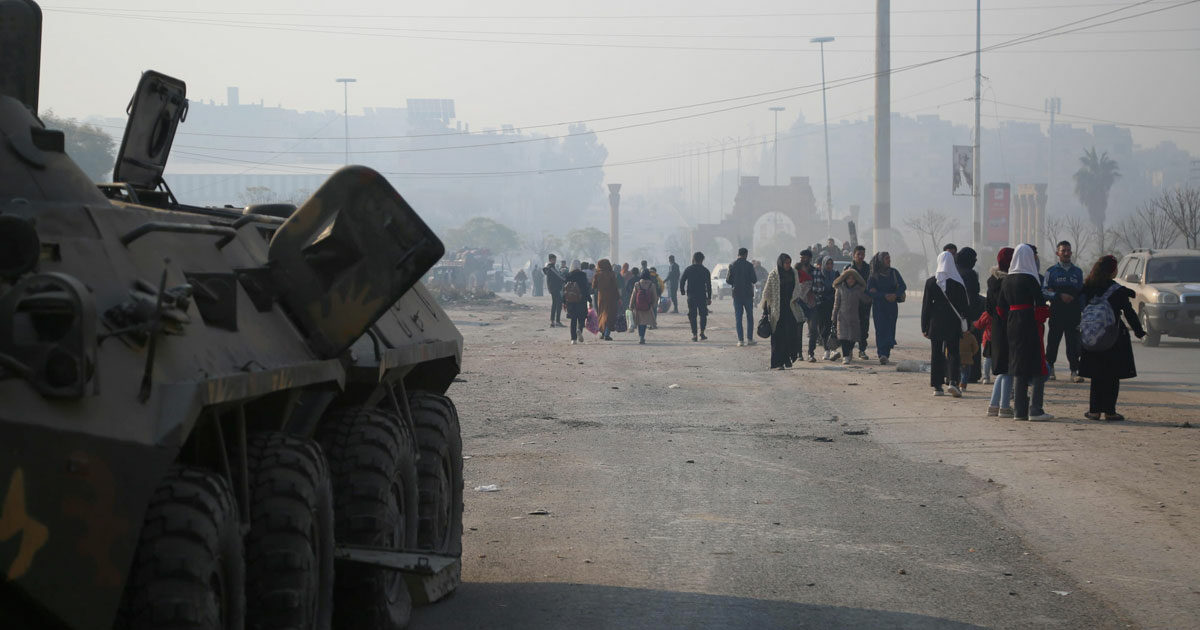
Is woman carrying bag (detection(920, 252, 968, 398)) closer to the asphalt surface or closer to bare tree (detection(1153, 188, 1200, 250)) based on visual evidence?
the asphalt surface

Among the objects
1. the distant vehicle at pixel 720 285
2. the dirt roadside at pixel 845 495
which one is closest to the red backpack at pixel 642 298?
the dirt roadside at pixel 845 495

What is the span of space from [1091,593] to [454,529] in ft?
9.86

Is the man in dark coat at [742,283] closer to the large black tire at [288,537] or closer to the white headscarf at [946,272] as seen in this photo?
the white headscarf at [946,272]

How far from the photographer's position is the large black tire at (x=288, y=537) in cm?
425

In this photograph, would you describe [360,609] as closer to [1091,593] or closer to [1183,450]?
[1091,593]

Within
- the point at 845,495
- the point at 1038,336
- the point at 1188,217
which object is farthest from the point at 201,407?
the point at 1188,217

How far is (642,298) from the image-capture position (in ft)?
84.3

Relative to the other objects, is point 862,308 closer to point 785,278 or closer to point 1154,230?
point 785,278

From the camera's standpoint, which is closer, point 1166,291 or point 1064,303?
point 1064,303

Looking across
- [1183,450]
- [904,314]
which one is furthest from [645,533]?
[904,314]

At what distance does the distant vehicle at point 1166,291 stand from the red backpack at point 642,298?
8.23 metres

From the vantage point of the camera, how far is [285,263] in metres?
5.03

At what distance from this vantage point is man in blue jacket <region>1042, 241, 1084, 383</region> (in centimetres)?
1541

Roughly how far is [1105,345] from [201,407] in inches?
415
